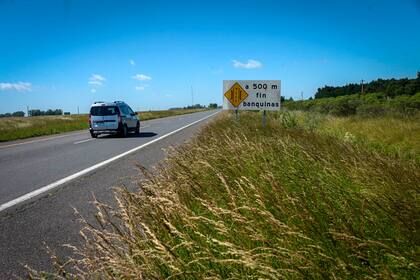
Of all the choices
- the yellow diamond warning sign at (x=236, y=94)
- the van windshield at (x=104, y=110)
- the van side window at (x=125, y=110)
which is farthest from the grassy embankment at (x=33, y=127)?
the yellow diamond warning sign at (x=236, y=94)

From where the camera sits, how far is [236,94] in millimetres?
14297

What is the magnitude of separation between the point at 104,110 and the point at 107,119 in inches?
23.2

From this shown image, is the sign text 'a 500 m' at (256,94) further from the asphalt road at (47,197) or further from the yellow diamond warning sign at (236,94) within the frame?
the asphalt road at (47,197)

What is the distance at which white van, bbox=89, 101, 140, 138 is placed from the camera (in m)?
17.6

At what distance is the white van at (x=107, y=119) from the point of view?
1758 cm

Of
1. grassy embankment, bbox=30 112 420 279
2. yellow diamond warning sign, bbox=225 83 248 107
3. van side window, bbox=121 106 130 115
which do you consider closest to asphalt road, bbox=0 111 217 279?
grassy embankment, bbox=30 112 420 279

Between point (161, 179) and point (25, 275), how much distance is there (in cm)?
191

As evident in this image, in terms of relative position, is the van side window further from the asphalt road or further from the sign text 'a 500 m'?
the asphalt road

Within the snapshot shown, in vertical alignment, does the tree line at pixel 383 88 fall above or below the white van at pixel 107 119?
above

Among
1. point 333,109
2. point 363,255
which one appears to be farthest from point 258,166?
point 333,109

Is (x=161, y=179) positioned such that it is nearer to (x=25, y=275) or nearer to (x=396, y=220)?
(x=25, y=275)

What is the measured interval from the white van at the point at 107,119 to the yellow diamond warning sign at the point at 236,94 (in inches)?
256

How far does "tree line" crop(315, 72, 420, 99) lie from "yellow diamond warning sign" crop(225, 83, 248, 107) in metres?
42.5

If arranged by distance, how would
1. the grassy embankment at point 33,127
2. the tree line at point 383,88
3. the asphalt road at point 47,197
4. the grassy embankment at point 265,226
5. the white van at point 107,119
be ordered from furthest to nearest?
the tree line at point 383,88, the grassy embankment at point 33,127, the white van at point 107,119, the asphalt road at point 47,197, the grassy embankment at point 265,226
